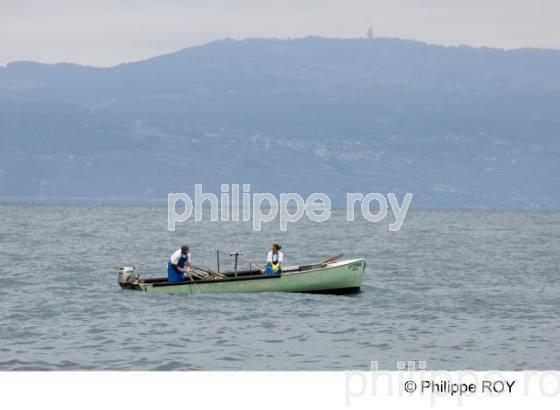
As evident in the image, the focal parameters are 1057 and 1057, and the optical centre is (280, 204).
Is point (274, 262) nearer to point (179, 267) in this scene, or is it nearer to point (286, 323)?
point (179, 267)

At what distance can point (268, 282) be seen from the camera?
143 ft

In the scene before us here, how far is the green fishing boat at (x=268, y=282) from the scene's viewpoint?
42.8 m

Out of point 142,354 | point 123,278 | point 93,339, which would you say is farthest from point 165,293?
point 142,354

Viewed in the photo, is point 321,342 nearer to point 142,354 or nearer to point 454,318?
point 142,354

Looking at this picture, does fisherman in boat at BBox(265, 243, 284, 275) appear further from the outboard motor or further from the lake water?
the outboard motor

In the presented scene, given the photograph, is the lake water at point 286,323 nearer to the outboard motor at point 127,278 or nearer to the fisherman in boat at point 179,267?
the outboard motor at point 127,278

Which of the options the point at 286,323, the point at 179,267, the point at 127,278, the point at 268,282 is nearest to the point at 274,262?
the point at 268,282

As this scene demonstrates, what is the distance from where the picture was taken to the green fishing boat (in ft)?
141

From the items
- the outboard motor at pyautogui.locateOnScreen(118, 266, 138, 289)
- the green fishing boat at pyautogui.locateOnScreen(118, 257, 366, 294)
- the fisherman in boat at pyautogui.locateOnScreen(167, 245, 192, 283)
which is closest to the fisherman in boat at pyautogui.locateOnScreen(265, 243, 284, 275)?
the green fishing boat at pyautogui.locateOnScreen(118, 257, 366, 294)

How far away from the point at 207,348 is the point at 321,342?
11.8 ft

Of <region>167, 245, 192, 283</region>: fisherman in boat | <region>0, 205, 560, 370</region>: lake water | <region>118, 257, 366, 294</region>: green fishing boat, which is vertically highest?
<region>167, 245, 192, 283</region>: fisherman in boat

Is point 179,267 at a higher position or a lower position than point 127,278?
higher

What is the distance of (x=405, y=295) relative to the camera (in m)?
46.9

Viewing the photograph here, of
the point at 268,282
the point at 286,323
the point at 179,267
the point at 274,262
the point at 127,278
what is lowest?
the point at 286,323
